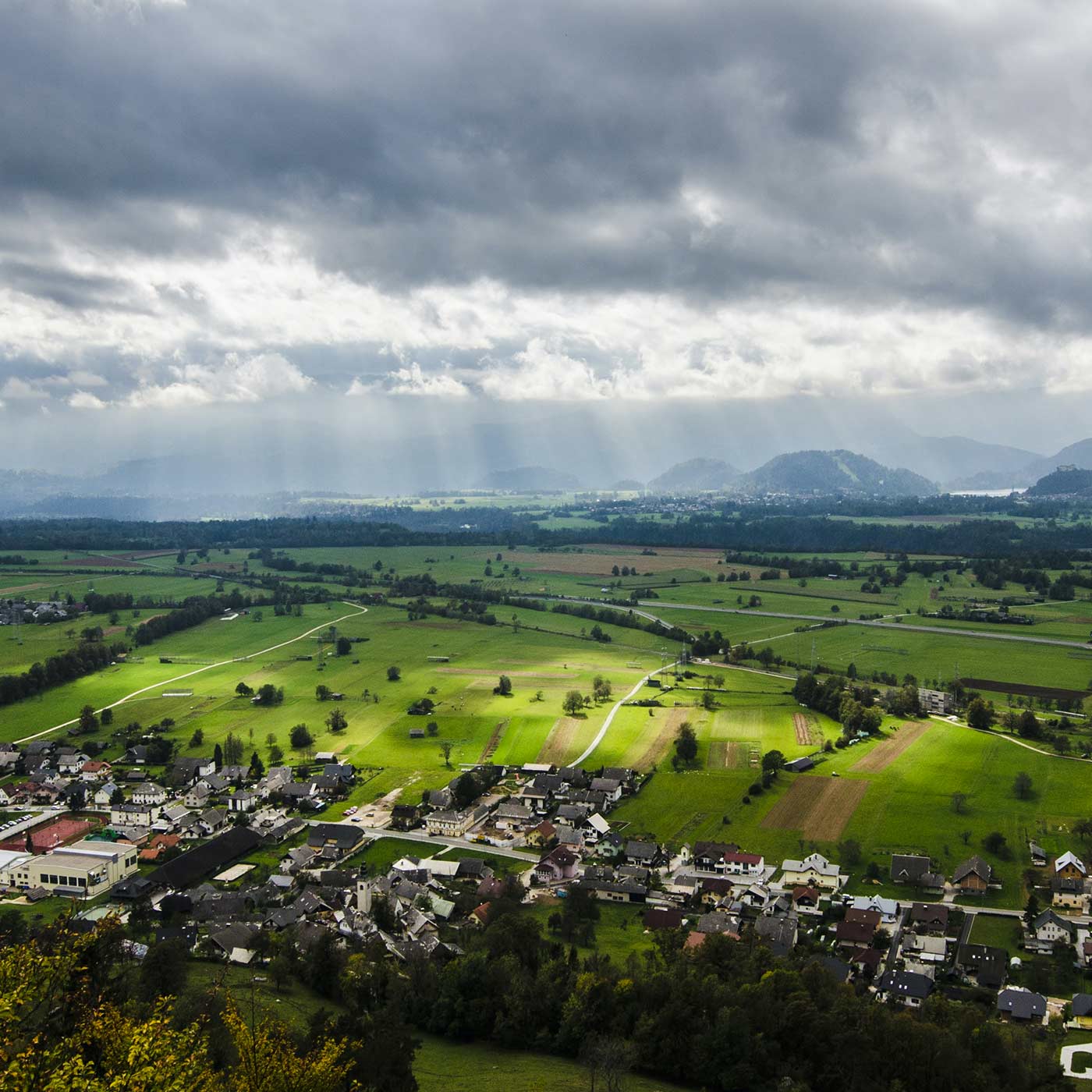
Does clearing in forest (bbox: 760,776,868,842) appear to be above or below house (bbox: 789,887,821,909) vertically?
above

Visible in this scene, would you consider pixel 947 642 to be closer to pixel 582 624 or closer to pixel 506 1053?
A: pixel 582 624

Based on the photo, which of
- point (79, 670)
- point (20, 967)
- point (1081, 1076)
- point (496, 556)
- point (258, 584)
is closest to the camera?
point (20, 967)

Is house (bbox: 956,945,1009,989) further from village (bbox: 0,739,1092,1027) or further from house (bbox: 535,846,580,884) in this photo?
house (bbox: 535,846,580,884)

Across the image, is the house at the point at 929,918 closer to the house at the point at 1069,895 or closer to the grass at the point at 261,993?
the house at the point at 1069,895

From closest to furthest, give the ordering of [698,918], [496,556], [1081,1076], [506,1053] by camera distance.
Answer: [1081,1076] → [506,1053] → [698,918] → [496,556]

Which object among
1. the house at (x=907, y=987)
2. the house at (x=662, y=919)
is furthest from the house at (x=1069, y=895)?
the house at (x=662, y=919)

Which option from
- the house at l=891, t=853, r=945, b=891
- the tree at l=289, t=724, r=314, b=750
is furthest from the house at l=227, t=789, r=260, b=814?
the house at l=891, t=853, r=945, b=891

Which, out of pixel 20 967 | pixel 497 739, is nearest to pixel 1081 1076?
pixel 20 967
